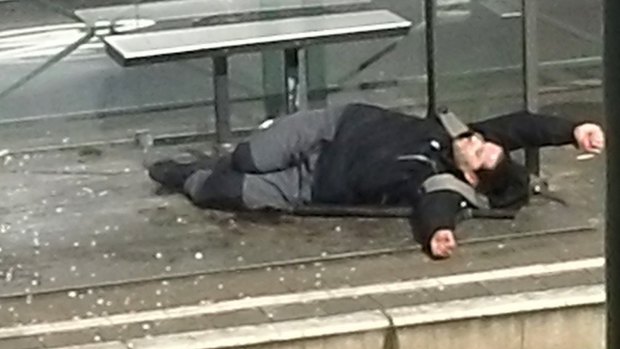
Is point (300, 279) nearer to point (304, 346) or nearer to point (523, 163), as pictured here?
point (304, 346)

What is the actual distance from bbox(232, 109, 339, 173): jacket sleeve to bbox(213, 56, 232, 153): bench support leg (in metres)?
0.15

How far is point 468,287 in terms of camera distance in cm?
157

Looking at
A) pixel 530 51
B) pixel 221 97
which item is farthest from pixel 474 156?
pixel 221 97

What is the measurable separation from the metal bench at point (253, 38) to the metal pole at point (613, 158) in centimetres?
174

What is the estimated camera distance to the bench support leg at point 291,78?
2092 millimetres

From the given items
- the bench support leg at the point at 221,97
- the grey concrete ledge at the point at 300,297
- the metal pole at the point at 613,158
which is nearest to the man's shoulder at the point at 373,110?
the bench support leg at the point at 221,97

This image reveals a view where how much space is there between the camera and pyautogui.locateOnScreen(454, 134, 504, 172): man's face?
5.95ft

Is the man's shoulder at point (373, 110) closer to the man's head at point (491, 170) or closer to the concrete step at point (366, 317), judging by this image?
the man's head at point (491, 170)

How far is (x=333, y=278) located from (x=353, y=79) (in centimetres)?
57

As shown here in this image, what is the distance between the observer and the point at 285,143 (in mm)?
1895

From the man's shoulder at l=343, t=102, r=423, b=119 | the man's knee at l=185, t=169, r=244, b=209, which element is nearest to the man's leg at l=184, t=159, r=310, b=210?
the man's knee at l=185, t=169, r=244, b=209

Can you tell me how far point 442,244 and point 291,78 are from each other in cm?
53

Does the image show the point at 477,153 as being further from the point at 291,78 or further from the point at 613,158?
the point at 613,158

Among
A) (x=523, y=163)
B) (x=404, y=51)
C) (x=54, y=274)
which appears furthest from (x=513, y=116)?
(x=54, y=274)
